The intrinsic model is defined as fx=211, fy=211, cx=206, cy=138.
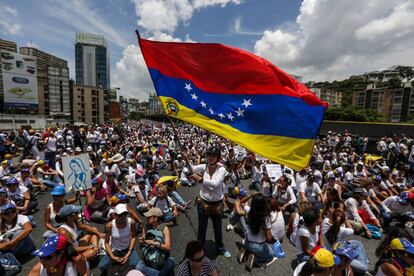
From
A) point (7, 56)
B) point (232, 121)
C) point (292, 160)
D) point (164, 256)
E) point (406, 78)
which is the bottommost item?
point (164, 256)

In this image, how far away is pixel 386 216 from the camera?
5656mm

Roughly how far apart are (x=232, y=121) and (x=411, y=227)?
17.9ft

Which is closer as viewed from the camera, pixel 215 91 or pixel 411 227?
pixel 215 91

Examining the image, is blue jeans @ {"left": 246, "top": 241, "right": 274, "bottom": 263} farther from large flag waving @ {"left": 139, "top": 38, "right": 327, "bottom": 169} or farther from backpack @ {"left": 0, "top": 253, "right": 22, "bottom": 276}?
backpack @ {"left": 0, "top": 253, "right": 22, "bottom": 276}

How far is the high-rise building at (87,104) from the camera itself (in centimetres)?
7375

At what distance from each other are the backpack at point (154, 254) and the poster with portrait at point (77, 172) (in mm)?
2914

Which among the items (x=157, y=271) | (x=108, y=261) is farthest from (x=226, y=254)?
(x=108, y=261)

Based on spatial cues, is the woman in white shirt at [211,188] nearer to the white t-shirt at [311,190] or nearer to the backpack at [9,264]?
the backpack at [9,264]

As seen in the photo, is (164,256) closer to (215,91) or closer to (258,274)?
(258,274)

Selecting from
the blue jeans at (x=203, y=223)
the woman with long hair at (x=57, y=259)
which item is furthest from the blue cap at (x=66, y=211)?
the blue jeans at (x=203, y=223)

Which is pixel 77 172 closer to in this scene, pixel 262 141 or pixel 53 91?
pixel 262 141

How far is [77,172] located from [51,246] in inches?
133

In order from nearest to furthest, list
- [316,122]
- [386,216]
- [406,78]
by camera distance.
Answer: [316,122]
[386,216]
[406,78]

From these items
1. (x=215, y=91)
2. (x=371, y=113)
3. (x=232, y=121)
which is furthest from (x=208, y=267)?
(x=371, y=113)
